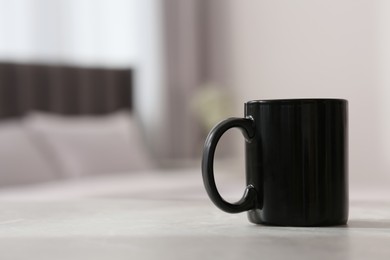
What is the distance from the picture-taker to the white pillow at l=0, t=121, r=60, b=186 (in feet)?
9.65

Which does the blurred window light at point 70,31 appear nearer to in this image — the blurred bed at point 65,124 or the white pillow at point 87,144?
the blurred bed at point 65,124

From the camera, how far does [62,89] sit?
12.0 ft

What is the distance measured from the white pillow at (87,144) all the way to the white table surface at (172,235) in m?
2.29

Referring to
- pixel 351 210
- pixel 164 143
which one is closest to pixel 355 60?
pixel 164 143

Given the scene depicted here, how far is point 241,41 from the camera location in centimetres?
451

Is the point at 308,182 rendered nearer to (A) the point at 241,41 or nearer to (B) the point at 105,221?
(B) the point at 105,221

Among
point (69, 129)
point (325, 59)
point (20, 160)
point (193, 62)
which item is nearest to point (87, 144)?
point (69, 129)

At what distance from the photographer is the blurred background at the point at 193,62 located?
3570 mm

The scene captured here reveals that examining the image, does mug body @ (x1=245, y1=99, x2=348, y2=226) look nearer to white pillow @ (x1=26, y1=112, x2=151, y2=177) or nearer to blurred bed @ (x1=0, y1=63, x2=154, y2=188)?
blurred bed @ (x1=0, y1=63, x2=154, y2=188)

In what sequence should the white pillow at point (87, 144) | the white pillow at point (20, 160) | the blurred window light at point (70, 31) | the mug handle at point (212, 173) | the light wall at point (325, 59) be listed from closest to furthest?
1. the mug handle at point (212, 173)
2. the white pillow at point (20, 160)
3. the white pillow at point (87, 144)
4. the blurred window light at point (70, 31)
5. the light wall at point (325, 59)

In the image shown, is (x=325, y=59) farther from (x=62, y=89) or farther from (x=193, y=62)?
Answer: (x=62, y=89)

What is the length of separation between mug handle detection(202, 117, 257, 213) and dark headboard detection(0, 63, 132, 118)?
2793 mm

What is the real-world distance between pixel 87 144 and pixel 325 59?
163 centimetres

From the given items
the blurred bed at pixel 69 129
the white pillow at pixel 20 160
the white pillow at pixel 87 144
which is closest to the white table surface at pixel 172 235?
the blurred bed at pixel 69 129
